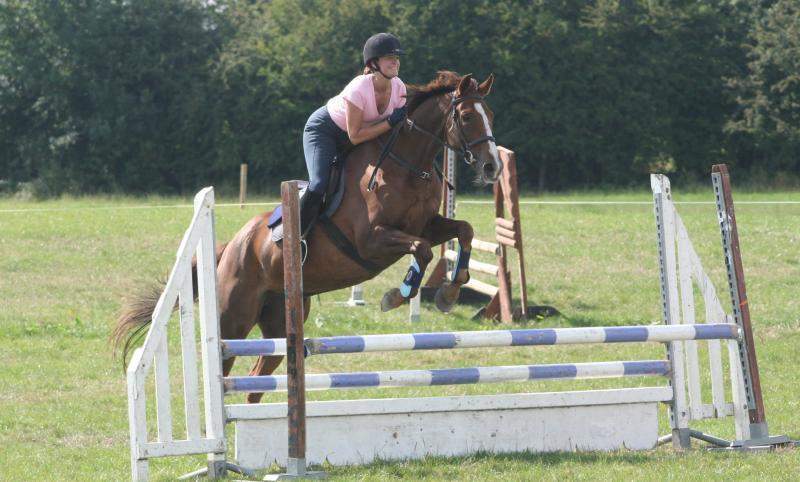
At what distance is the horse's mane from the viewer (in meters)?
6.61

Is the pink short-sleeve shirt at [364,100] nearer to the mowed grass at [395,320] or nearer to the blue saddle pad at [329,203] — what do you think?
the blue saddle pad at [329,203]

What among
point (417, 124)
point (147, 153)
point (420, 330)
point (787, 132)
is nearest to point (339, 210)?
point (417, 124)

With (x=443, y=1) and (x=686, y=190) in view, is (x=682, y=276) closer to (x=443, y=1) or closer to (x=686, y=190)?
(x=686, y=190)

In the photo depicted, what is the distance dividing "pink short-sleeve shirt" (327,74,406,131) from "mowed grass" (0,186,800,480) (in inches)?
68.4

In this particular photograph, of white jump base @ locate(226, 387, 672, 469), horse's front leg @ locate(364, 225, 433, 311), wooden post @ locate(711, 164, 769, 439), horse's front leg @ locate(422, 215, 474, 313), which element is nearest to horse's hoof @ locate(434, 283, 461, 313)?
horse's front leg @ locate(422, 215, 474, 313)

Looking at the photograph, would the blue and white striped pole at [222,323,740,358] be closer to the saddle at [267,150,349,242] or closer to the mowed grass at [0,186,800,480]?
the mowed grass at [0,186,800,480]

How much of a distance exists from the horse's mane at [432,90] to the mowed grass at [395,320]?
2.09m

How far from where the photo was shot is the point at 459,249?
648 centimetres

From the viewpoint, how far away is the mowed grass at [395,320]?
570 centimetres

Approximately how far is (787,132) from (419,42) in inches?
393

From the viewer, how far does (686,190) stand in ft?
88.2

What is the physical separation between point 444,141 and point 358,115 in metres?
0.50

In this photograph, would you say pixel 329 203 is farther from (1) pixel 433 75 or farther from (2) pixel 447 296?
(1) pixel 433 75

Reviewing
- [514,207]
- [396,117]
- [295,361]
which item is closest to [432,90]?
[396,117]
